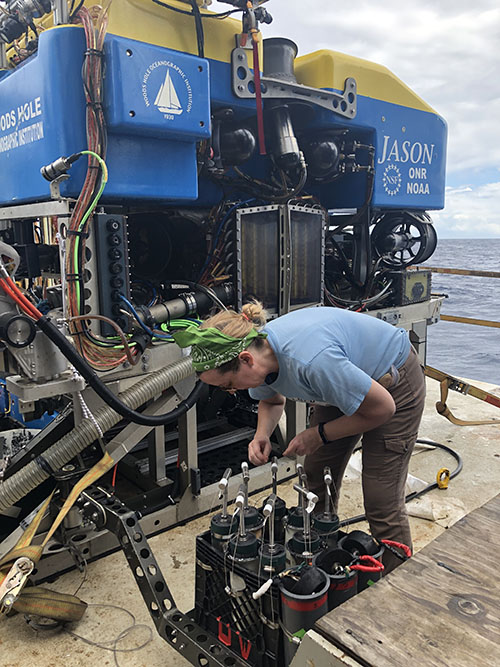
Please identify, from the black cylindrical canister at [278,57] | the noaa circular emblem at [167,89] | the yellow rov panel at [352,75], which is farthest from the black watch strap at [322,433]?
the yellow rov panel at [352,75]

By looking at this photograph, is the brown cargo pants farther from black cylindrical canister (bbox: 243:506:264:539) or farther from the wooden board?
the wooden board

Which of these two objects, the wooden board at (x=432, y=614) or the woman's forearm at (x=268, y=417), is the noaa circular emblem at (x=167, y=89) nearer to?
the woman's forearm at (x=268, y=417)

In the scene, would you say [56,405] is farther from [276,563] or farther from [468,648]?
[468,648]

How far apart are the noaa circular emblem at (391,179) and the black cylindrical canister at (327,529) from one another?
2399 mm

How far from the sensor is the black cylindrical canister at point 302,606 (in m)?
1.44

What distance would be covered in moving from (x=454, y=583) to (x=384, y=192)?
2.82 m

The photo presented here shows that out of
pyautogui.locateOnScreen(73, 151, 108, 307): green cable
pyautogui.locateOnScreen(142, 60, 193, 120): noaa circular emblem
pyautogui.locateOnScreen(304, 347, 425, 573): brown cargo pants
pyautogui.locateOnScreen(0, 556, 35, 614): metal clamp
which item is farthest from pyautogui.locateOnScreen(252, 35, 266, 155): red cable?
pyautogui.locateOnScreen(0, 556, 35, 614): metal clamp

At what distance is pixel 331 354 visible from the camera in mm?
1637

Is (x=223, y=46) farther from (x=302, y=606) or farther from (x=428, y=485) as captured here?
(x=428, y=485)

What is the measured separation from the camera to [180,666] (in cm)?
192

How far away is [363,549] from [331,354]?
0.61 m

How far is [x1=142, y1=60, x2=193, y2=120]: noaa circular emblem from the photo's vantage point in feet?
7.20

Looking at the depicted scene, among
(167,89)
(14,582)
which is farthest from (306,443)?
(167,89)

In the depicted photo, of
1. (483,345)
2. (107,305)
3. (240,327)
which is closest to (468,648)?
(240,327)
